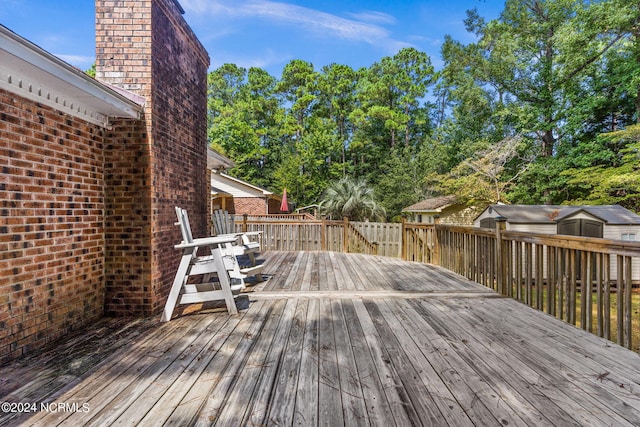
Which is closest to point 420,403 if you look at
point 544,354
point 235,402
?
point 235,402

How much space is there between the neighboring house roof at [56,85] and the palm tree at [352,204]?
12250 millimetres

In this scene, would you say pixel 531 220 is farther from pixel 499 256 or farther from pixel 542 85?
pixel 542 85

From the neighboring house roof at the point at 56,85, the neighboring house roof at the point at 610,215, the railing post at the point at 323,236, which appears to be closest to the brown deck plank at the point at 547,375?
the neighboring house roof at the point at 56,85

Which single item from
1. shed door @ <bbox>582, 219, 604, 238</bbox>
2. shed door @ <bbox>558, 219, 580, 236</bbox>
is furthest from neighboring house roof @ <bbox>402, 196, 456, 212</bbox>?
shed door @ <bbox>582, 219, 604, 238</bbox>

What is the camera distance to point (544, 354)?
206 centimetres

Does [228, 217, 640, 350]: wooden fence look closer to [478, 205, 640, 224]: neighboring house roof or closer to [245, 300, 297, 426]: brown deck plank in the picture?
[478, 205, 640, 224]: neighboring house roof

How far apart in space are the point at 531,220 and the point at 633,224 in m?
2.64

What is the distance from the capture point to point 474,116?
18766 mm

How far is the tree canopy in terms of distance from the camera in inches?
532

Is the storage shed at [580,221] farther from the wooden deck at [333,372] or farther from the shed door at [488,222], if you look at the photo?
the wooden deck at [333,372]

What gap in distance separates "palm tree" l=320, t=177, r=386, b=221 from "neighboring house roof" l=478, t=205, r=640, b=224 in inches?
236

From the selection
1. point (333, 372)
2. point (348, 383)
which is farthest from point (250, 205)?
point (348, 383)

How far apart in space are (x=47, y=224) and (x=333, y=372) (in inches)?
95.3

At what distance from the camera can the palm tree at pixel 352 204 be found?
14.4 metres
